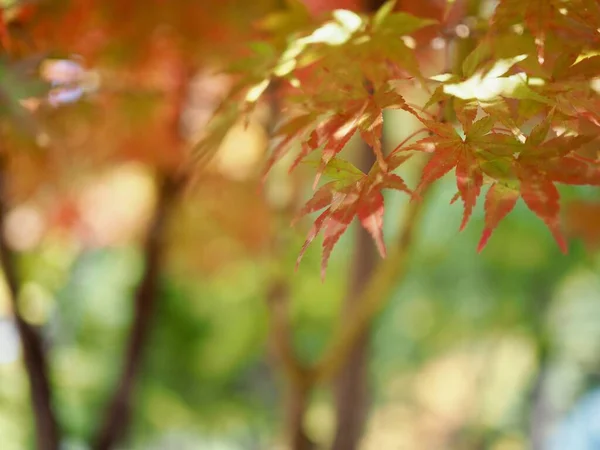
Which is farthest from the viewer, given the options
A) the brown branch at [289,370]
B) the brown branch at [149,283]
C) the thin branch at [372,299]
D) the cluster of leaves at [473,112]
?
the brown branch at [149,283]

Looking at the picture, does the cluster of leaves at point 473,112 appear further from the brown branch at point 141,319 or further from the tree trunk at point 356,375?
the brown branch at point 141,319

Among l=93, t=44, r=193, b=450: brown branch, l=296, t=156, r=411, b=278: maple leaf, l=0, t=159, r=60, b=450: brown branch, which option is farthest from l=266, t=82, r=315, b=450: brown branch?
l=296, t=156, r=411, b=278: maple leaf

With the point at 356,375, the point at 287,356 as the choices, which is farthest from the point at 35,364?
the point at 356,375

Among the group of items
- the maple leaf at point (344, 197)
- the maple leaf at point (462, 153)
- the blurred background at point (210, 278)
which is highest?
the maple leaf at point (462, 153)

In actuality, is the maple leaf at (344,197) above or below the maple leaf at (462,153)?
below

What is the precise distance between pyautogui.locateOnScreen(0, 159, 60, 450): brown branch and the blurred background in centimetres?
1

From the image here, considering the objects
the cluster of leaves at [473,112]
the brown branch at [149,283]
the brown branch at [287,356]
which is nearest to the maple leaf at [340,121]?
the cluster of leaves at [473,112]

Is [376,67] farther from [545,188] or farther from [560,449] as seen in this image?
[560,449]

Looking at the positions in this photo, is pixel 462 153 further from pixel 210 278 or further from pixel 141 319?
pixel 210 278

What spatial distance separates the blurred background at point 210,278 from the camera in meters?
1.42

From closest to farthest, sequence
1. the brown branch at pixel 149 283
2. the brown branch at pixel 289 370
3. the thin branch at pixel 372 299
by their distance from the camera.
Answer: the thin branch at pixel 372 299, the brown branch at pixel 289 370, the brown branch at pixel 149 283

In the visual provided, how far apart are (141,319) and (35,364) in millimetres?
373

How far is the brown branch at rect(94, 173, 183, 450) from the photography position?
192 cm

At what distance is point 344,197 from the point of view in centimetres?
58
